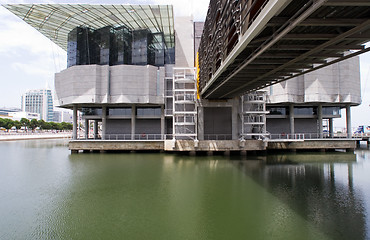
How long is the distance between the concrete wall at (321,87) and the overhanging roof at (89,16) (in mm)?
23424

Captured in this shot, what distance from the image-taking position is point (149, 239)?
805 centimetres

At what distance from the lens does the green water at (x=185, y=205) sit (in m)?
8.62

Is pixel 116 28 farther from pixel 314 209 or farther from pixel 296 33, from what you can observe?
pixel 314 209

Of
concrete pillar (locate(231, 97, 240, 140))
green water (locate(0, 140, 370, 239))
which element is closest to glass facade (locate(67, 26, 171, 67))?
concrete pillar (locate(231, 97, 240, 140))

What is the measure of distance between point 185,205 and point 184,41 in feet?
110

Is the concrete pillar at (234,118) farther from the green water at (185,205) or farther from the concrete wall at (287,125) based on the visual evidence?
the green water at (185,205)

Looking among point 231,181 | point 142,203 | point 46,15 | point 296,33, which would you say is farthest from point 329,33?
point 46,15

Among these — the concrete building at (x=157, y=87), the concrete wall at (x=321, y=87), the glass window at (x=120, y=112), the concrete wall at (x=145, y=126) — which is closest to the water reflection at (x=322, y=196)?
the concrete building at (x=157, y=87)

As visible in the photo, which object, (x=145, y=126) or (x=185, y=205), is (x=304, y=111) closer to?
(x=145, y=126)

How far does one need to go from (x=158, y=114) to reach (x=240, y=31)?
29.4 metres

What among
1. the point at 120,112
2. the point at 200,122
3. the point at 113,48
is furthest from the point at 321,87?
the point at 113,48

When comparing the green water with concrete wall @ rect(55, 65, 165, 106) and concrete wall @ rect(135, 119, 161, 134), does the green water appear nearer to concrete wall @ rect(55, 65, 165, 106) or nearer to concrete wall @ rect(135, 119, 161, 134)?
concrete wall @ rect(55, 65, 165, 106)

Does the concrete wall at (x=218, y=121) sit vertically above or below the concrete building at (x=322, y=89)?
below

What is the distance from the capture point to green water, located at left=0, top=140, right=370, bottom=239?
28.3 ft
